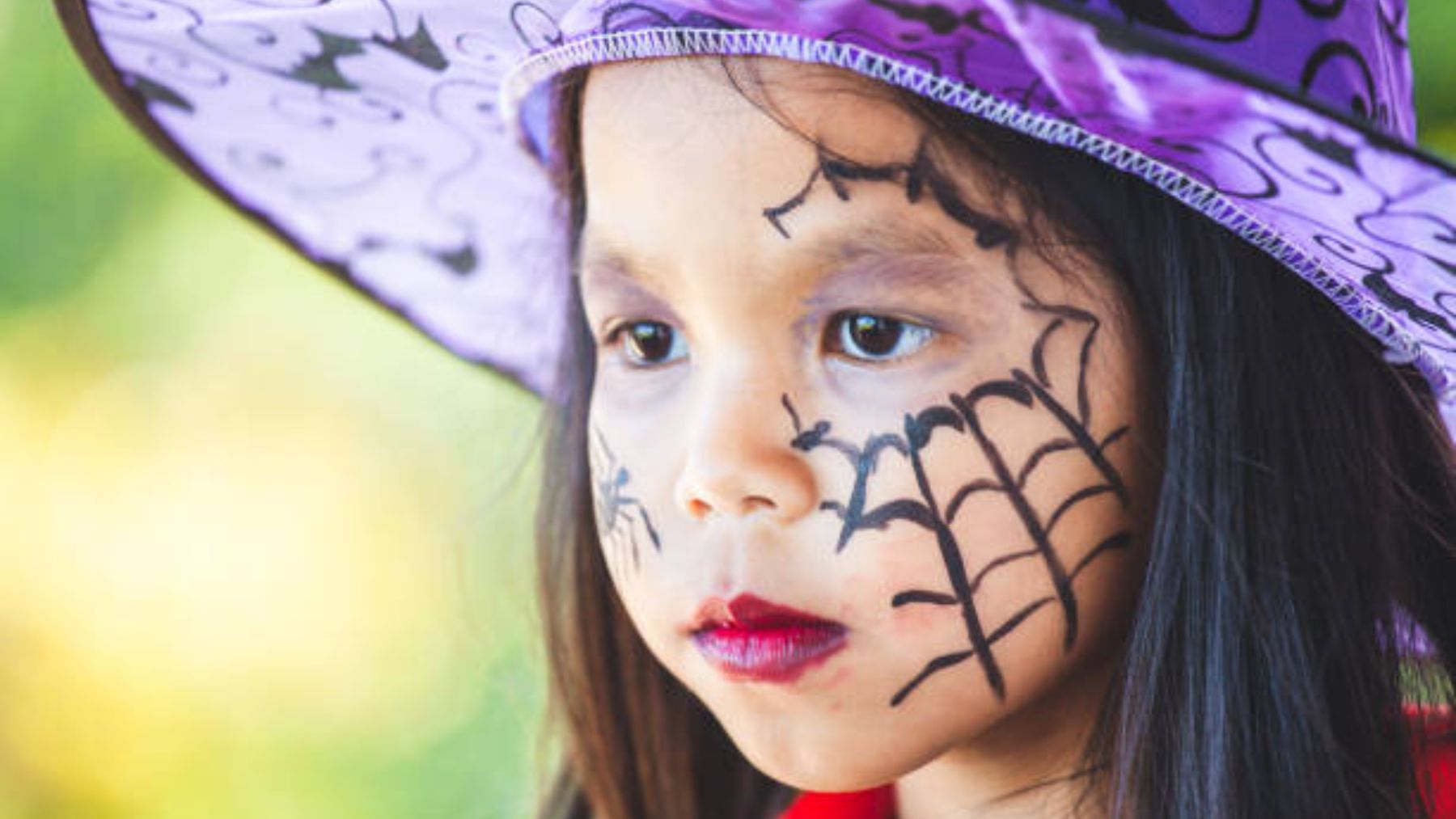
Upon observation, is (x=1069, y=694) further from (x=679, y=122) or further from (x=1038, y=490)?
(x=679, y=122)

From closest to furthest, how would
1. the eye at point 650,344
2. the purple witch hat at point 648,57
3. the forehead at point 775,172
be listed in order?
the purple witch hat at point 648,57 → the forehead at point 775,172 → the eye at point 650,344

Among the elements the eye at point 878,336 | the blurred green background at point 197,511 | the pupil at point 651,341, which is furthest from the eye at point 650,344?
the blurred green background at point 197,511

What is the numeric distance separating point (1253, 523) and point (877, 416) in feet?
0.60

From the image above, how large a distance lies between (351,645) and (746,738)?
1033 mm

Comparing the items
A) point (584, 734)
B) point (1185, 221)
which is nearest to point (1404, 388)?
point (1185, 221)

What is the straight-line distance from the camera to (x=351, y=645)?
1.86 meters

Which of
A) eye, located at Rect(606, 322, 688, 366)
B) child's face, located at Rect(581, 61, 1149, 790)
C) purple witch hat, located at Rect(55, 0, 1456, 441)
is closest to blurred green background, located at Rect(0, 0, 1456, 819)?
purple witch hat, located at Rect(55, 0, 1456, 441)

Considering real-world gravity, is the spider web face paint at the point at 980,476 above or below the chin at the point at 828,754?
above

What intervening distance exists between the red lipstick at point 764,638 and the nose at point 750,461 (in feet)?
0.15

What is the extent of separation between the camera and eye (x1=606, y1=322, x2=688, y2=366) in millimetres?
921

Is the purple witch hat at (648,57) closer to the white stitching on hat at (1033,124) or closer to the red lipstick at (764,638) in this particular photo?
the white stitching on hat at (1033,124)

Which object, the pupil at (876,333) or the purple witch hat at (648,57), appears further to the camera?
the pupil at (876,333)

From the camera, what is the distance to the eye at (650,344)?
3.02 ft

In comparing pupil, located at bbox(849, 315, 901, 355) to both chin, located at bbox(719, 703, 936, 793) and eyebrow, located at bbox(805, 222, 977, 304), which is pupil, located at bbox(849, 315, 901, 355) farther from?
chin, located at bbox(719, 703, 936, 793)
